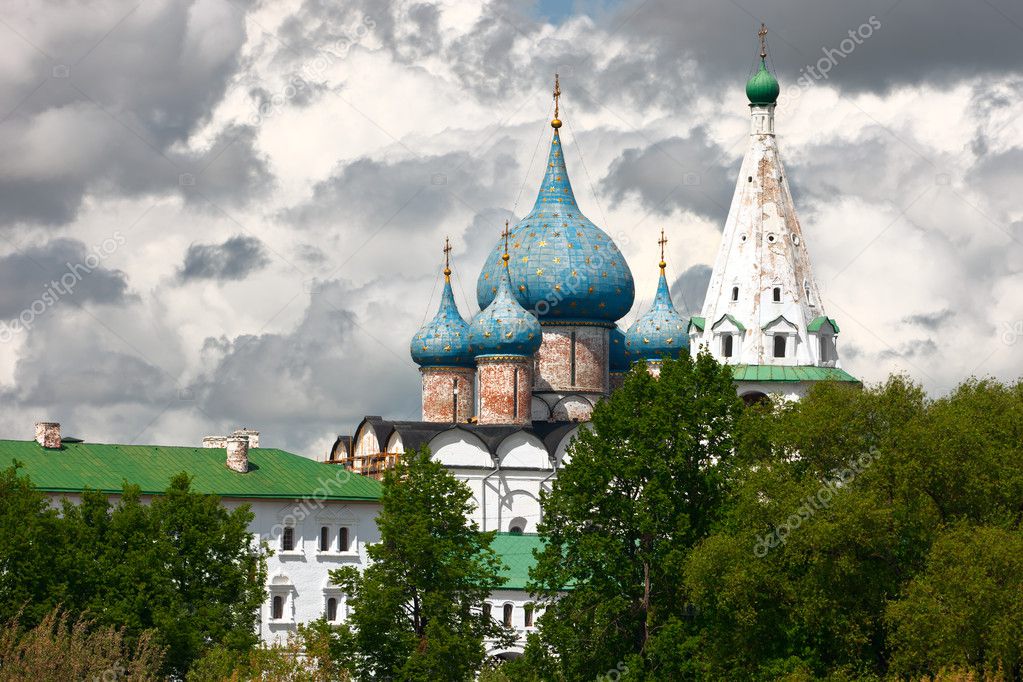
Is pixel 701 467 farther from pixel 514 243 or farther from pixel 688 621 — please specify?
pixel 514 243

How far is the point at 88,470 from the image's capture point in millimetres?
45250

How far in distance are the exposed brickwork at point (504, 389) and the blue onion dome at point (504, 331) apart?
306 millimetres

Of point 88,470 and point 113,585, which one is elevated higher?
point 88,470

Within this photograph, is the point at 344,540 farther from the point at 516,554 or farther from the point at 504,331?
the point at 504,331

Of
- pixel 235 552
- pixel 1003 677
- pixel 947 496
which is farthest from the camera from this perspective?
pixel 235 552

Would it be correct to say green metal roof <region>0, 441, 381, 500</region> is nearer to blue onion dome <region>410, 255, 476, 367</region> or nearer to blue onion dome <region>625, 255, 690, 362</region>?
blue onion dome <region>410, 255, 476, 367</region>

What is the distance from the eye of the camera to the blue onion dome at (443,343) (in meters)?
57.6

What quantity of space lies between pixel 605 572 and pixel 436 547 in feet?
10.9

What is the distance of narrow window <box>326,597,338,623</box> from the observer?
47469 mm

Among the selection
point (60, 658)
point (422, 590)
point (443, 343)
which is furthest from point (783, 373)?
point (60, 658)

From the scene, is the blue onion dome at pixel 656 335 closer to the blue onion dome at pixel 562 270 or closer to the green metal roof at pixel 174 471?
the blue onion dome at pixel 562 270

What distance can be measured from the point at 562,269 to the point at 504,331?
14.2 ft

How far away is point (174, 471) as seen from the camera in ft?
152

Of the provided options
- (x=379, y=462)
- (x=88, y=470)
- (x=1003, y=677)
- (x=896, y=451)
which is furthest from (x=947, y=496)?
(x=379, y=462)
